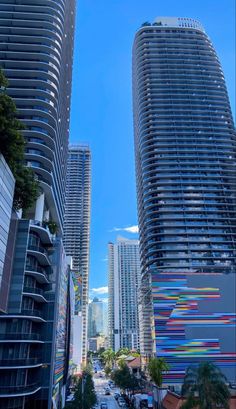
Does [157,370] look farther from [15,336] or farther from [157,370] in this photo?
[15,336]

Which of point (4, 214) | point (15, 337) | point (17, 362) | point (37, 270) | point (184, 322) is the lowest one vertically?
point (17, 362)

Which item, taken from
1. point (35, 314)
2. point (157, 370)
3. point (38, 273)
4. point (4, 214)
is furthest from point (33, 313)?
point (157, 370)

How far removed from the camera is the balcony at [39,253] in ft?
148

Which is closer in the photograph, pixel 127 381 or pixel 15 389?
pixel 15 389

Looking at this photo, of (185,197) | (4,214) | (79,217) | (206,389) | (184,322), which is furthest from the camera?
(79,217)

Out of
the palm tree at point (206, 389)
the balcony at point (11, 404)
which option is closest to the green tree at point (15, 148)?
the balcony at point (11, 404)

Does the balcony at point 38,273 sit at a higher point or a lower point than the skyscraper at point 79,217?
lower

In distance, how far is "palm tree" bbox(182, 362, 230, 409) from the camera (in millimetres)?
25719

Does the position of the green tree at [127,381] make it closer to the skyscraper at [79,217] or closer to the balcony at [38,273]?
the balcony at [38,273]

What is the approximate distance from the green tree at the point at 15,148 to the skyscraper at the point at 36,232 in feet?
15.3

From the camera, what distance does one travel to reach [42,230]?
1833 inches

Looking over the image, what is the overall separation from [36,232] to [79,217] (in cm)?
11322

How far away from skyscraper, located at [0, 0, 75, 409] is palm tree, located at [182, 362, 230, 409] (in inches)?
734

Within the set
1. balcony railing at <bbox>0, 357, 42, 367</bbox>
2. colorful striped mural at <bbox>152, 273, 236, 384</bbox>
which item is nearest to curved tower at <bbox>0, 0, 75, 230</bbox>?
balcony railing at <bbox>0, 357, 42, 367</bbox>
